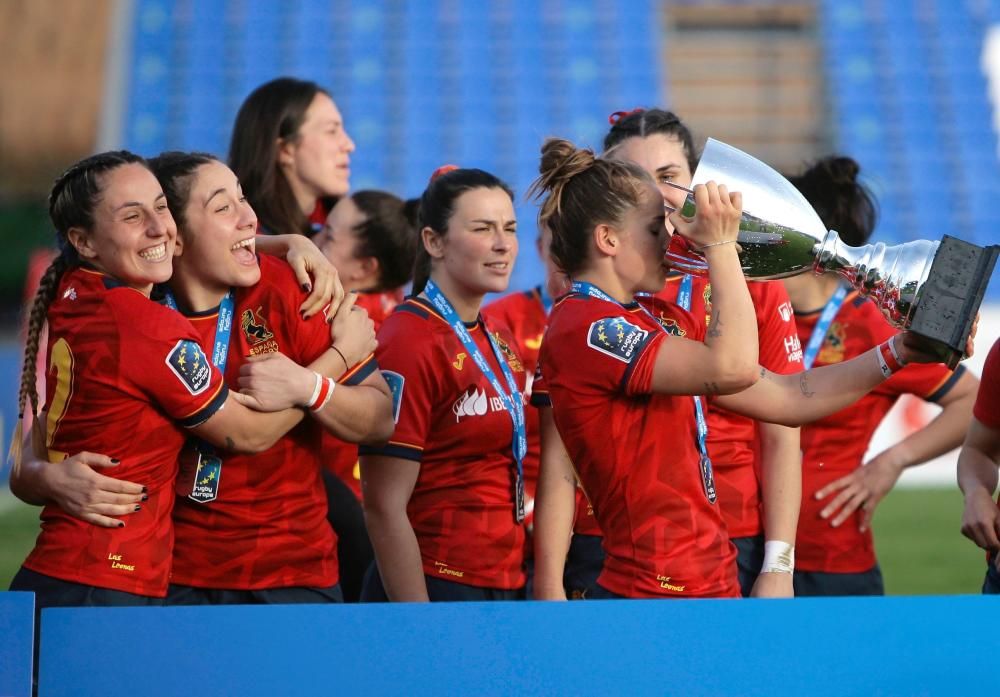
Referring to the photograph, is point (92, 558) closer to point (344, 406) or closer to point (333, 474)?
point (344, 406)

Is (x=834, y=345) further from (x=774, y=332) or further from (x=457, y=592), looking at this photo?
(x=457, y=592)

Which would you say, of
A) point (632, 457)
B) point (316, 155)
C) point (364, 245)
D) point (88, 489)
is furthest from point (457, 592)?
point (316, 155)

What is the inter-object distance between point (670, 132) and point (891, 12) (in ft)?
46.7

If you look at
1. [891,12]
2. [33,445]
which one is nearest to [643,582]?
[33,445]

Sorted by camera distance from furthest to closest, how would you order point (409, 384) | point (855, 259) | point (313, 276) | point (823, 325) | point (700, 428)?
1. point (823, 325)
2. point (409, 384)
3. point (313, 276)
4. point (700, 428)
5. point (855, 259)

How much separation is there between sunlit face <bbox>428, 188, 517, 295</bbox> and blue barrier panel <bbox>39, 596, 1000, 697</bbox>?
141 centimetres

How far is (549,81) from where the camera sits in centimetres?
1549

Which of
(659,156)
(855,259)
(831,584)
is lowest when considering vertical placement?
(831,584)

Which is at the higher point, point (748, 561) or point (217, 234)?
point (217, 234)

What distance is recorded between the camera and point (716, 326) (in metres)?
2.41

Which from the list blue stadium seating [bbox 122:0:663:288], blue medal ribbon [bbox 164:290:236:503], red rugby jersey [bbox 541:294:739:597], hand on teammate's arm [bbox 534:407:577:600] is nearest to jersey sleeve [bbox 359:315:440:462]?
hand on teammate's arm [bbox 534:407:577:600]

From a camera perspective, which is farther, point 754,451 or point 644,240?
point 754,451

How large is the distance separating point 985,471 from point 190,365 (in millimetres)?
1789

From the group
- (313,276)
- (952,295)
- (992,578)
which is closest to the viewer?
(952,295)
